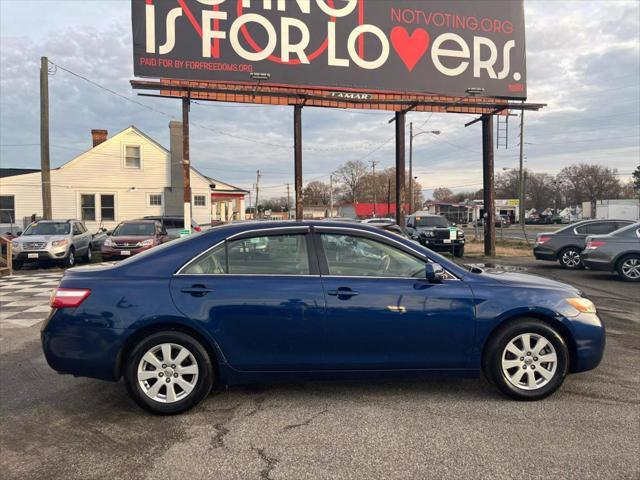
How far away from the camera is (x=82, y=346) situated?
368 centimetres

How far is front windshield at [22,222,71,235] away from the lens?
50.7ft

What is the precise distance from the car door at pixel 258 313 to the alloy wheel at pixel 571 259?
12.7m

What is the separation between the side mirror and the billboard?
12.5 metres

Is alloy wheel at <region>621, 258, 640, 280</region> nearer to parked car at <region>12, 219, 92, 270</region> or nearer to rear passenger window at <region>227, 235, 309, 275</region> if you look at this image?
rear passenger window at <region>227, 235, 309, 275</region>

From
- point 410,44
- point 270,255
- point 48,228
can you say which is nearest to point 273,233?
point 270,255

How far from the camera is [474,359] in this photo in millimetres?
3938

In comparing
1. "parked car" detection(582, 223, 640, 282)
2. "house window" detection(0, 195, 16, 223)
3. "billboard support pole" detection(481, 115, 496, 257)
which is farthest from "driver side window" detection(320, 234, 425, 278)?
"house window" detection(0, 195, 16, 223)

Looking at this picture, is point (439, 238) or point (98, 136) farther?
point (98, 136)

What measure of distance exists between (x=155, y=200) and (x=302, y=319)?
1021 inches

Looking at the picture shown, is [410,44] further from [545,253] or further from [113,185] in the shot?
[113,185]

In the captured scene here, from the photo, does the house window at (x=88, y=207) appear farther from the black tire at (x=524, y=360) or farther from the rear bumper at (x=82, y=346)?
the black tire at (x=524, y=360)

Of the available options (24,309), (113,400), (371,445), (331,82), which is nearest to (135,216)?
(331,82)

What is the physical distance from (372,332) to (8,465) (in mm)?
2649

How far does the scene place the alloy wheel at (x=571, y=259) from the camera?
553 inches
